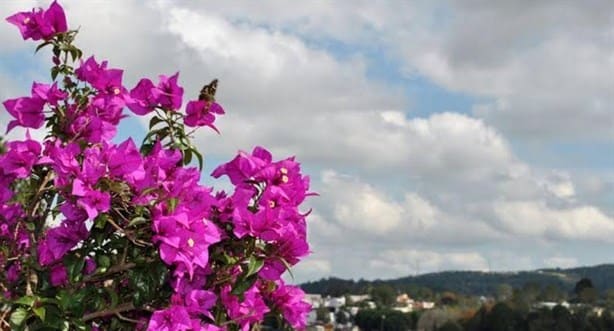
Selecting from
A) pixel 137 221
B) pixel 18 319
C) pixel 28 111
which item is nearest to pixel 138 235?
pixel 137 221

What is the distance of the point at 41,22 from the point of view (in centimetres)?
356

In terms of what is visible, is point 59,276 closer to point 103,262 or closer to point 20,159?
point 103,262

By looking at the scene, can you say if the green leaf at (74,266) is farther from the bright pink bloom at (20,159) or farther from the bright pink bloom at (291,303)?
the bright pink bloom at (291,303)

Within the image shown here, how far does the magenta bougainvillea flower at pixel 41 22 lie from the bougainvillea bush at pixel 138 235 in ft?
1.30

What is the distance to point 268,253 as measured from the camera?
3059 millimetres

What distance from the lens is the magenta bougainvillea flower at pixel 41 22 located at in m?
3.57

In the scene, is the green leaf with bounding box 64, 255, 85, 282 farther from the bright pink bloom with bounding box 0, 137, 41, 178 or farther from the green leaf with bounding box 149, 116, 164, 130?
the green leaf with bounding box 149, 116, 164, 130

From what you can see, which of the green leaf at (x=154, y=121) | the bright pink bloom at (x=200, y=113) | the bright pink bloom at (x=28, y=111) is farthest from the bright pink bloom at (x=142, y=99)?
the bright pink bloom at (x=28, y=111)

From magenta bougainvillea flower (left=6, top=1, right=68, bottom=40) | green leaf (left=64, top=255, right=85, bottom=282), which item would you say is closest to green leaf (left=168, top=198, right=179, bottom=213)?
green leaf (left=64, top=255, right=85, bottom=282)

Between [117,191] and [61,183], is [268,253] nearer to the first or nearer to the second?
[117,191]

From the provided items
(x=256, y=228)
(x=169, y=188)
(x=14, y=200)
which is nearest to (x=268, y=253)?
(x=256, y=228)

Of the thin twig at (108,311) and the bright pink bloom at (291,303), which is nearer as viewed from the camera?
the thin twig at (108,311)

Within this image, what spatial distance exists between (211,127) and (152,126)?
0.24 metres

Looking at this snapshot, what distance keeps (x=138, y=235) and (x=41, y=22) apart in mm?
1106
